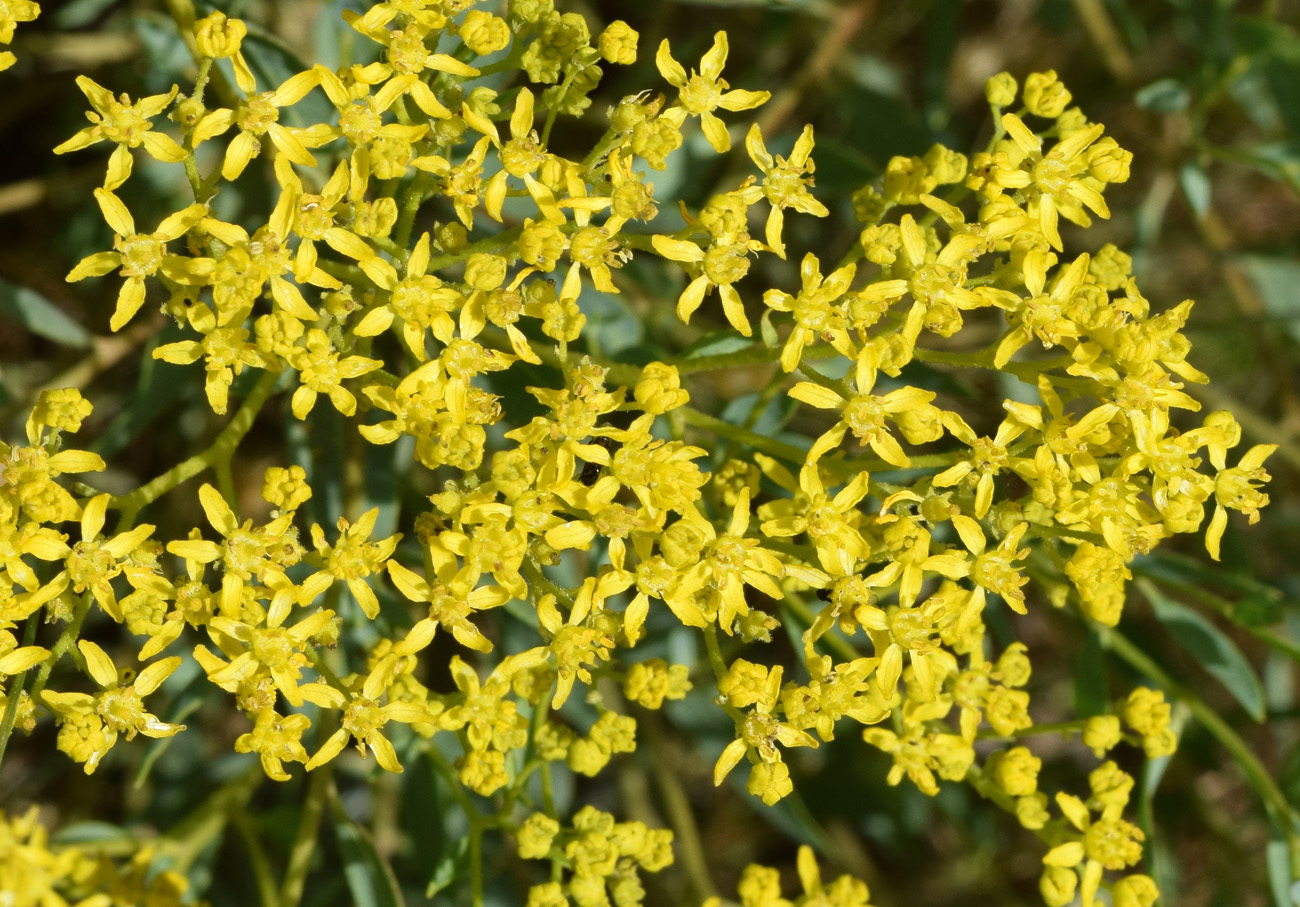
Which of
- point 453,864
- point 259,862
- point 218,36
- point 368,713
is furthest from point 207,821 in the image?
point 218,36

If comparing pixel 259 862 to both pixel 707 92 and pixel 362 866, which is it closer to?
pixel 362 866

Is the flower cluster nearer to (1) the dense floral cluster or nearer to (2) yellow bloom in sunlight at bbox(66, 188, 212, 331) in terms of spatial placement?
(1) the dense floral cluster

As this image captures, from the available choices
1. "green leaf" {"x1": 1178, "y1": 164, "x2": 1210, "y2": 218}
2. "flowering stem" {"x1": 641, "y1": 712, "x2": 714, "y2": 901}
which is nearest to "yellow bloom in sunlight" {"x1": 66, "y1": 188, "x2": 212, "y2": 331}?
"flowering stem" {"x1": 641, "y1": 712, "x2": 714, "y2": 901}

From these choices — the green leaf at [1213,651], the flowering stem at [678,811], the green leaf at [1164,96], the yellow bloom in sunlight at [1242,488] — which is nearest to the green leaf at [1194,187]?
the green leaf at [1164,96]

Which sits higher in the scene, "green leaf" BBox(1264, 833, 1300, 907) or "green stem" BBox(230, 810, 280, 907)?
"green leaf" BBox(1264, 833, 1300, 907)

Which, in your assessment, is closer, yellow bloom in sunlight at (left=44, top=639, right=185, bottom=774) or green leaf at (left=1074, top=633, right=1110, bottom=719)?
yellow bloom in sunlight at (left=44, top=639, right=185, bottom=774)

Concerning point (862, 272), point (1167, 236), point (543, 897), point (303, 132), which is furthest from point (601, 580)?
point (1167, 236)

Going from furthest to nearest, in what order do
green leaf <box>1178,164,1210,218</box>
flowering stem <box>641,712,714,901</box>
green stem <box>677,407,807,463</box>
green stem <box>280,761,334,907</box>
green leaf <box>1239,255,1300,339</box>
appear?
green leaf <box>1239,255,1300,339</box> → green leaf <box>1178,164,1210,218</box> → flowering stem <box>641,712,714,901</box> → green stem <box>280,761,334,907</box> → green stem <box>677,407,807,463</box>

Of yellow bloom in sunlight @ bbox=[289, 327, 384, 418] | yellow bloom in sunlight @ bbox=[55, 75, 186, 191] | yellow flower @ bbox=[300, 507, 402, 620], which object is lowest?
yellow flower @ bbox=[300, 507, 402, 620]

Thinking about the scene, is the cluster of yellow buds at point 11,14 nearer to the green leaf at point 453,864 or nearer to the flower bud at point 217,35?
the flower bud at point 217,35
